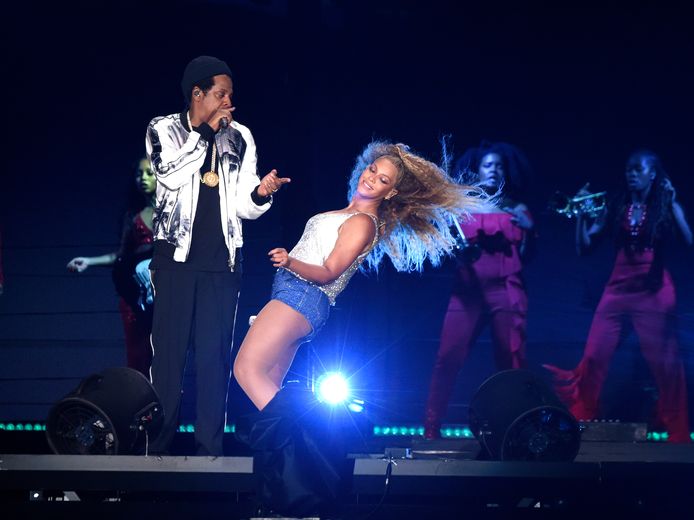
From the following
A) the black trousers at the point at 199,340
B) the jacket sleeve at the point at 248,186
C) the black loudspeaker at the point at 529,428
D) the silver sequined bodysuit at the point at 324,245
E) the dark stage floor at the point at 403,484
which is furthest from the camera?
the jacket sleeve at the point at 248,186

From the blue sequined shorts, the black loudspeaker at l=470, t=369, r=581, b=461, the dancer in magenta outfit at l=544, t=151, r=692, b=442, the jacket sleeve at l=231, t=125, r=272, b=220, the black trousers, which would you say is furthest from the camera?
the dancer in magenta outfit at l=544, t=151, r=692, b=442

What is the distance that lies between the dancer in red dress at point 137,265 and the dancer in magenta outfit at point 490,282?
1895 millimetres

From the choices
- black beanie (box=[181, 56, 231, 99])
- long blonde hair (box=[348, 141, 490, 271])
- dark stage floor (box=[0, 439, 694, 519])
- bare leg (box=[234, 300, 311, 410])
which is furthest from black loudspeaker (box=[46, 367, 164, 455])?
black beanie (box=[181, 56, 231, 99])

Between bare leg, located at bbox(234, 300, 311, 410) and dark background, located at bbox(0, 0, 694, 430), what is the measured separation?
214cm

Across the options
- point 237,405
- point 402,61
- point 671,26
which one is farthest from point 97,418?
point 671,26

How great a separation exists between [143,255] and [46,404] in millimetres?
1113

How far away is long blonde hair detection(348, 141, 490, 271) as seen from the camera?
453 centimetres

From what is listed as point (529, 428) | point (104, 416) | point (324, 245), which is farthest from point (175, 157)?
point (529, 428)

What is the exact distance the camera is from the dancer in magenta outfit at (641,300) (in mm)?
6219

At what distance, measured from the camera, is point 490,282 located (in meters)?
6.37

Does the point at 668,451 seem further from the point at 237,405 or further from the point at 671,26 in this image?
the point at 671,26

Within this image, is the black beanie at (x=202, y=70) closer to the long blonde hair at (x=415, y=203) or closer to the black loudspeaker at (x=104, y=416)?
the long blonde hair at (x=415, y=203)

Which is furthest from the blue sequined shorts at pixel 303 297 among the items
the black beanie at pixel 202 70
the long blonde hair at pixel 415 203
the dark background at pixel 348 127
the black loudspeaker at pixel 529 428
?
the dark background at pixel 348 127

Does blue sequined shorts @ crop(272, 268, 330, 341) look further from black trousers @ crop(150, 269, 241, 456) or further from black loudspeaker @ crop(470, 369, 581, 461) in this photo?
black loudspeaker @ crop(470, 369, 581, 461)
